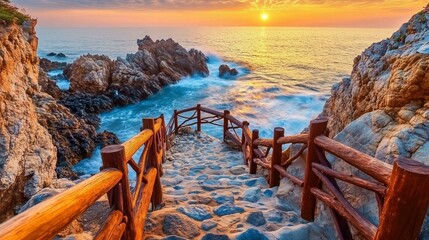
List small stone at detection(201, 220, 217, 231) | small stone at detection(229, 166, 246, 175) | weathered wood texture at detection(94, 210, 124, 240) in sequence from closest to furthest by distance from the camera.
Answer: weathered wood texture at detection(94, 210, 124, 240)
small stone at detection(201, 220, 217, 231)
small stone at detection(229, 166, 246, 175)

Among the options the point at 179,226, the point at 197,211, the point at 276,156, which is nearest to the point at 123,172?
the point at 179,226

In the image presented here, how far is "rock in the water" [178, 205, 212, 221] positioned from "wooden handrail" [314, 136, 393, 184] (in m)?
1.90

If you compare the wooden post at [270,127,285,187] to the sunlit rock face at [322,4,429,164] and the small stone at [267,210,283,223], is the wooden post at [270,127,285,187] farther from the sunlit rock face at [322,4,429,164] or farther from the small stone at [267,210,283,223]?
the sunlit rock face at [322,4,429,164]

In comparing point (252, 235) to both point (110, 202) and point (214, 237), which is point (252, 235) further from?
point (110, 202)

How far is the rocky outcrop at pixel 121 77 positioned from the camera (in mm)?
23547

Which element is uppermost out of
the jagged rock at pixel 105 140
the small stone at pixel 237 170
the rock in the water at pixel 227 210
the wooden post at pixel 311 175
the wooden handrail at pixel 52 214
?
the wooden handrail at pixel 52 214

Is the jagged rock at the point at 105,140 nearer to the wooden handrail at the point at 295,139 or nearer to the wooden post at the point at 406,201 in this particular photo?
the wooden handrail at the point at 295,139

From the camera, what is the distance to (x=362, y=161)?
2521 millimetres

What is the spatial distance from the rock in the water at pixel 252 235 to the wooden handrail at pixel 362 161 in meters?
1.31

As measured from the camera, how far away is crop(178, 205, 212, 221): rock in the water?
390 cm

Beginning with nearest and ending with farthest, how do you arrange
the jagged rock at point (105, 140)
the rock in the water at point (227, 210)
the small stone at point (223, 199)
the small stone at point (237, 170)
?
the rock in the water at point (227, 210)
the small stone at point (223, 199)
the small stone at point (237, 170)
the jagged rock at point (105, 140)

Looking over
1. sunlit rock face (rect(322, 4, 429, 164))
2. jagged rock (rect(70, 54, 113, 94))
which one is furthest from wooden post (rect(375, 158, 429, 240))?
jagged rock (rect(70, 54, 113, 94))

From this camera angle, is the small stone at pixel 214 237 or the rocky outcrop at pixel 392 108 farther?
the small stone at pixel 214 237

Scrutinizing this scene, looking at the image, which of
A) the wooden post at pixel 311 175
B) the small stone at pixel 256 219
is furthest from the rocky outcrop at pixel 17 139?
the wooden post at pixel 311 175
